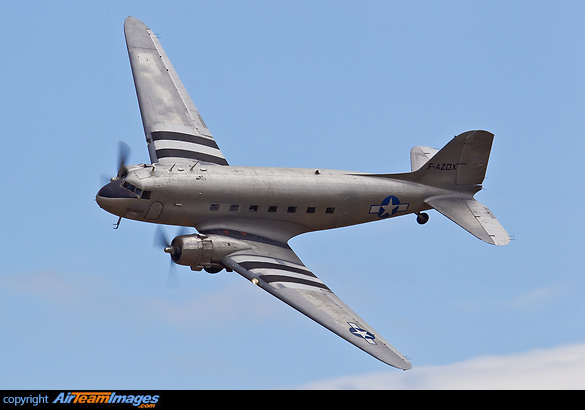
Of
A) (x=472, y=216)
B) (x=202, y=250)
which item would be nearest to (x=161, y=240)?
(x=202, y=250)

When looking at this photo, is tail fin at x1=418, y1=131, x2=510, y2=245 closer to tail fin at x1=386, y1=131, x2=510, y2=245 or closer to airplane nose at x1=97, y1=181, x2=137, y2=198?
tail fin at x1=386, y1=131, x2=510, y2=245

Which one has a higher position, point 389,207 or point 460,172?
point 460,172

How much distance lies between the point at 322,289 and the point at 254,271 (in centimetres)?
274

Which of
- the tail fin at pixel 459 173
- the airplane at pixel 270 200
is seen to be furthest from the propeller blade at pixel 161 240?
the tail fin at pixel 459 173

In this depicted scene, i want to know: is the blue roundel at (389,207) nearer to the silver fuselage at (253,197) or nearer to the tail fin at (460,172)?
the silver fuselage at (253,197)

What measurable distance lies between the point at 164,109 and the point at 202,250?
10.1 m

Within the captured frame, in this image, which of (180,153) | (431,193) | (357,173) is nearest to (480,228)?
(431,193)

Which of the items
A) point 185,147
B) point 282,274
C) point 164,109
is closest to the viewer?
point 282,274

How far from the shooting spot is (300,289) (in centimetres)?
3922

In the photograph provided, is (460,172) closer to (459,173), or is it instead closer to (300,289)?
(459,173)

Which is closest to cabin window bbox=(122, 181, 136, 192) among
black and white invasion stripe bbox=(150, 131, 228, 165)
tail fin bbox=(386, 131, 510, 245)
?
black and white invasion stripe bbox=(150, 131, 228, 165)

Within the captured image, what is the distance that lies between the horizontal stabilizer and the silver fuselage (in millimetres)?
1645

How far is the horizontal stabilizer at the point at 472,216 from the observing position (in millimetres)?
43812

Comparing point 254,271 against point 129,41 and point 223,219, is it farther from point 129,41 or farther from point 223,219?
point 129,41
